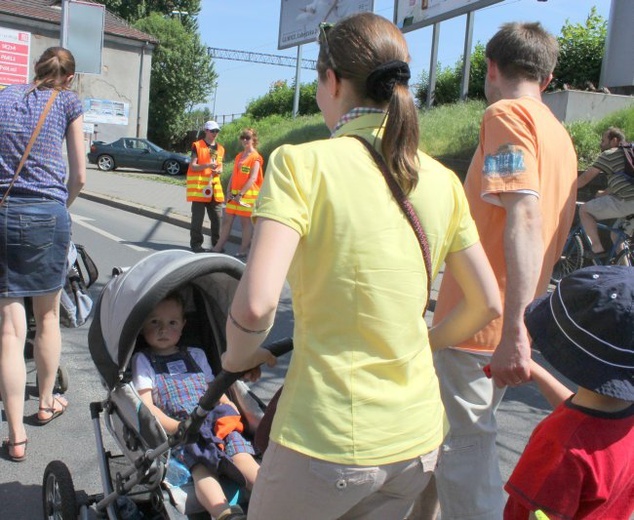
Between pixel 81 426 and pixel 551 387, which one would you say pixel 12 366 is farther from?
pixel 551 387

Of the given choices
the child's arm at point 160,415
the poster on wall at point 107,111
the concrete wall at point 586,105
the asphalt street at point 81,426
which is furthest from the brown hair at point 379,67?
the poster on wall at point 107,111

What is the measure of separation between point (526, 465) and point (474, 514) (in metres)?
0.87

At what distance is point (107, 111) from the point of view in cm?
4062

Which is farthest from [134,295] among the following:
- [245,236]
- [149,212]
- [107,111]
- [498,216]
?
[107,111]

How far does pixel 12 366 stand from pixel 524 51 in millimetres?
2796

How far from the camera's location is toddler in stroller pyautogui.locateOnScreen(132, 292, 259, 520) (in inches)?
117

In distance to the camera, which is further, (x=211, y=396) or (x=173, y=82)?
(x=173, y=82)

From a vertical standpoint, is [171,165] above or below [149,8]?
below

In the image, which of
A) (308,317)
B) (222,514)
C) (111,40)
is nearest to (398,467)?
(308,317)

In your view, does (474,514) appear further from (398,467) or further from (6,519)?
(6,519)

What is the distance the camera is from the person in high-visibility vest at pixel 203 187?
11.0 meters

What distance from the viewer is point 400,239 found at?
5.85 feet

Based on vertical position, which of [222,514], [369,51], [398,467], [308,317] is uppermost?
[369,51]

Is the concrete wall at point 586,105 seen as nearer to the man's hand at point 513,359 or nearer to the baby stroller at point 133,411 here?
the baby stroller at point 133,411
